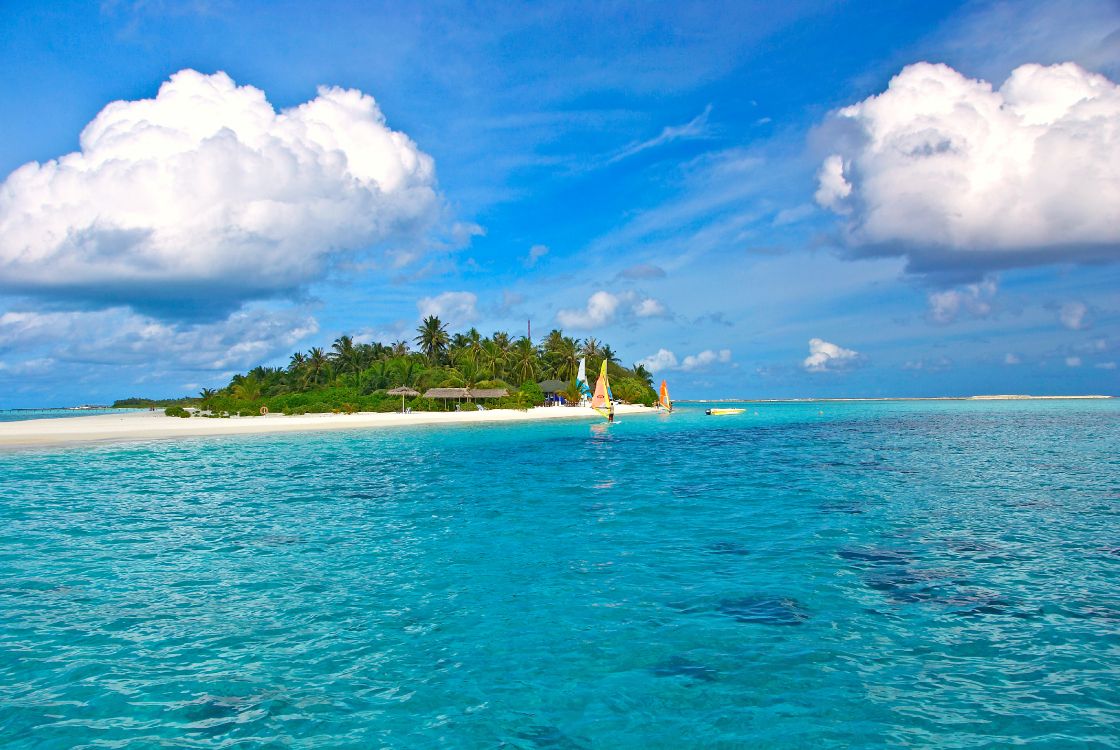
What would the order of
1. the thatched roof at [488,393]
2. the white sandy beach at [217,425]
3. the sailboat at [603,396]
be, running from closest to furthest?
the white sandy beach at [217,425], the sailboat at [603,396], the thatched roof at [488,393]

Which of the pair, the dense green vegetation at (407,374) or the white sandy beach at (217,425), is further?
the dense green vegetation at (407,374)

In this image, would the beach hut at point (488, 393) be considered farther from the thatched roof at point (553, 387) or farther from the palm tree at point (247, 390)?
the palm tree at point (247, 390)

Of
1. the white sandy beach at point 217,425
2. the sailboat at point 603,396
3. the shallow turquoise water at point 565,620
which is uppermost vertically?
the sailboat at point 603,396

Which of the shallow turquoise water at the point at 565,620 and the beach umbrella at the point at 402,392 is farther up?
the beach umbrella at the point at 402,392

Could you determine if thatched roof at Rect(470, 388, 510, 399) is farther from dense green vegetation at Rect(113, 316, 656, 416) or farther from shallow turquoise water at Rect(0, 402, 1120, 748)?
shallow turquoise water at Rect(0, 402, 1120, 748)

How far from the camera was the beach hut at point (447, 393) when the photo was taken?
89.0 metres

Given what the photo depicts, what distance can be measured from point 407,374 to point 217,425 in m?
32.2

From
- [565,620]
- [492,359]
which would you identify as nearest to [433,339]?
[492,359]

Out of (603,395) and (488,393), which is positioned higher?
(488,393)

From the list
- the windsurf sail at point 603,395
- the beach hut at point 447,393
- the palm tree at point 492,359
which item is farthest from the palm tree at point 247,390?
the windsurf sail at point 603,395

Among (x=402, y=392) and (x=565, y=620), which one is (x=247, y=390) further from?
(x=565, y=620)

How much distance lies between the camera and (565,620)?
950cm

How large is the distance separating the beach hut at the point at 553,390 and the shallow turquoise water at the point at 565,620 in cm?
8304

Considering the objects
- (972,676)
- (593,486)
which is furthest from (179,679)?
(593,486)
